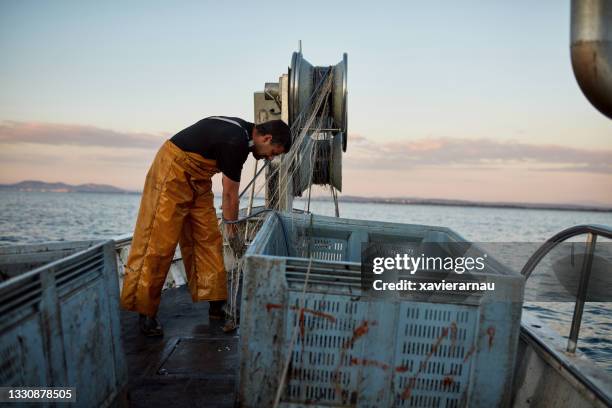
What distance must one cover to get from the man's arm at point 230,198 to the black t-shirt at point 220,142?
42 mm

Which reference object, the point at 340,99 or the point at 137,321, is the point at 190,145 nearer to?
the point at 137,321

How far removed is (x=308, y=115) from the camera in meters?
5.62

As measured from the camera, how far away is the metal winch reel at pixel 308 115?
210 inches

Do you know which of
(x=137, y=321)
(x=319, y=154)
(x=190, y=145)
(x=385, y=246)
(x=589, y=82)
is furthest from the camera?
(x=319, y=154)

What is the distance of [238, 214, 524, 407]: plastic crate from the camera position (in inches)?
72.1

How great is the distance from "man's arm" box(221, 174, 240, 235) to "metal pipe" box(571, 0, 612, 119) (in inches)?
91.2

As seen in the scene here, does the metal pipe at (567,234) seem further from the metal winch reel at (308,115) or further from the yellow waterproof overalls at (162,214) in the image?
the metal winch reel at (308,115)

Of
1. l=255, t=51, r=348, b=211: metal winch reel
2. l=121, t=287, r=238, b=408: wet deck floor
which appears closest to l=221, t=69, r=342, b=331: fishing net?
l=255, t=51, r=348, b=211: metal winch reel

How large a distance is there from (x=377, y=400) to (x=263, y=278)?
82 cm

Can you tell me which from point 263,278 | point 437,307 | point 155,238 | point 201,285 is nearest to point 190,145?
point 155,238

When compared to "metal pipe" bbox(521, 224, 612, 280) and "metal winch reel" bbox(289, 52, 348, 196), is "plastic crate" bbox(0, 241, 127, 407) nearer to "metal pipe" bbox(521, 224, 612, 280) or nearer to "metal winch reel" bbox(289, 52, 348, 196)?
"metal pipe" bbox(521, 224, 612, 280)

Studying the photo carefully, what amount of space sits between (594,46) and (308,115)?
3996 mm

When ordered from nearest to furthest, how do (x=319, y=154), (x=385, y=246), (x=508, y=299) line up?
(x=508, y=299) < (x=385, y=246) < (x=319, y=154)

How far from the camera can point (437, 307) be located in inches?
72.5
